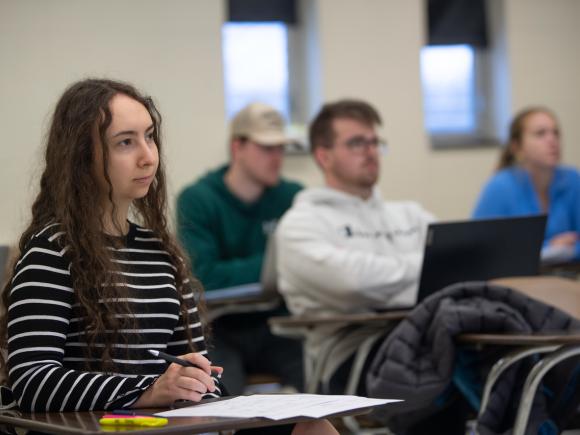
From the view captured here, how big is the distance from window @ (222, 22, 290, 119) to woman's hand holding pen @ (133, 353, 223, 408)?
4.24 m

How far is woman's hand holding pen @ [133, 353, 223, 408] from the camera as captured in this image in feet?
5.21

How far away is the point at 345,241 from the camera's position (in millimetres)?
3496

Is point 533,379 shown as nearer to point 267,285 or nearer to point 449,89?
point 267,285

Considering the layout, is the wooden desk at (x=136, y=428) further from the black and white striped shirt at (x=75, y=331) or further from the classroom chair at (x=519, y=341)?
the classroom chair at (x=519, y=341)

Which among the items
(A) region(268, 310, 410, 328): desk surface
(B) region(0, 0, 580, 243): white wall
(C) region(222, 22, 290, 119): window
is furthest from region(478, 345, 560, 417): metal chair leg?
(C) region(222, 22, 290, 119): window

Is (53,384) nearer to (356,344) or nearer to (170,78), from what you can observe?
(356,344)

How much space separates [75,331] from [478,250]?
1.43 metres

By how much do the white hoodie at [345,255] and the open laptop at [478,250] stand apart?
401mm

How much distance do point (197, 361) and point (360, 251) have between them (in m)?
1.81

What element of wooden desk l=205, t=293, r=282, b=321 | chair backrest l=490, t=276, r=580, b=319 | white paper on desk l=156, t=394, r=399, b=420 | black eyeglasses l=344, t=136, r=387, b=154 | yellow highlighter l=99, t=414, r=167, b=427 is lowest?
wooden desk l=205, t=293, r=282, b=321

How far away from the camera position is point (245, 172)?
4.50m

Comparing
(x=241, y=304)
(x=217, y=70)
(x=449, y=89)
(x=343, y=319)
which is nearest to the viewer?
(x=343, y=319)

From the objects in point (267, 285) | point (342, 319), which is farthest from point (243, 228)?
point (342, 319)

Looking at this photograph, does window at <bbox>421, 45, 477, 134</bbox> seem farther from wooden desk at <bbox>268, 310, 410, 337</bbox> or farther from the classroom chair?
wooden desk at <bbox>268, 310, 410, 337</bbox>
